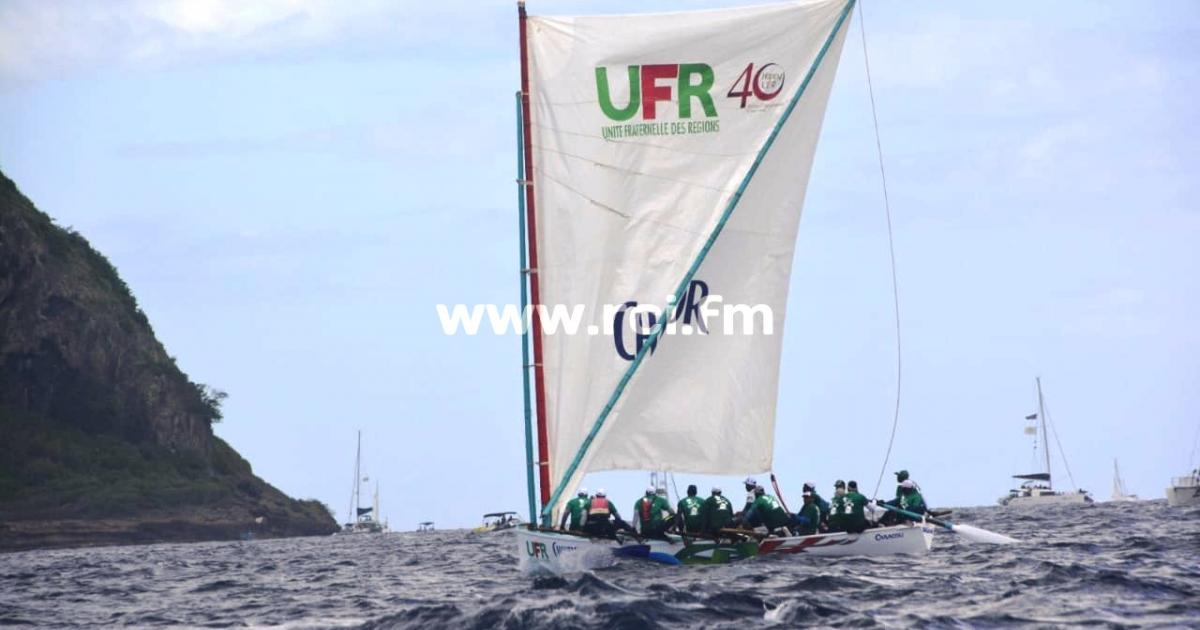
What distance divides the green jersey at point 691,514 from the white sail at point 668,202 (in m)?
1.42

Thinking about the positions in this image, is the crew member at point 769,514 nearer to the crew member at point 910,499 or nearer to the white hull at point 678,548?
the white hull at point 678,548

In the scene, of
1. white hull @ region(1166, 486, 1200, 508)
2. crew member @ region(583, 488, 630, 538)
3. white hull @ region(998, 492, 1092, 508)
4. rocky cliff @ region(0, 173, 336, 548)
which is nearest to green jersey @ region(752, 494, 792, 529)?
crew member @ region(583, 488, 630, 538)

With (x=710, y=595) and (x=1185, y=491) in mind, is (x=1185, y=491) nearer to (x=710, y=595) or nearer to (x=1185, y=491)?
(x=1185, y=491)

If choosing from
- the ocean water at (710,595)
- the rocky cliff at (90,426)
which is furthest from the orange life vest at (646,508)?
the rocky cliff at (90,426)

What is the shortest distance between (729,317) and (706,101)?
5151mm

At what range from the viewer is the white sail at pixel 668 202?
3253 centimetres

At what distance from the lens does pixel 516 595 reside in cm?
2791

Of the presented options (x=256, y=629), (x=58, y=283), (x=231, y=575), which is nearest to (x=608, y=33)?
(x=256, y=629)

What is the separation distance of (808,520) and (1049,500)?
329 ft

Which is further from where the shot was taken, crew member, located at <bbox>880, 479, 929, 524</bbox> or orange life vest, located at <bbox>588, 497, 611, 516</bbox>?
crew member, located at <bbox>880, 479, 929, 524</bbox>

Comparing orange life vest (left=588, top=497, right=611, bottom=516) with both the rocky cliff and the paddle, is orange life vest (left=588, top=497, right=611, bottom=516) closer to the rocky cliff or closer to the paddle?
the paddle

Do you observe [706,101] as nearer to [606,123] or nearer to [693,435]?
[606,123]

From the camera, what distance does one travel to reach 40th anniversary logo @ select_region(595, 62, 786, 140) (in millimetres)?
32719

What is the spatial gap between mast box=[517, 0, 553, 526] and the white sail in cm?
17
